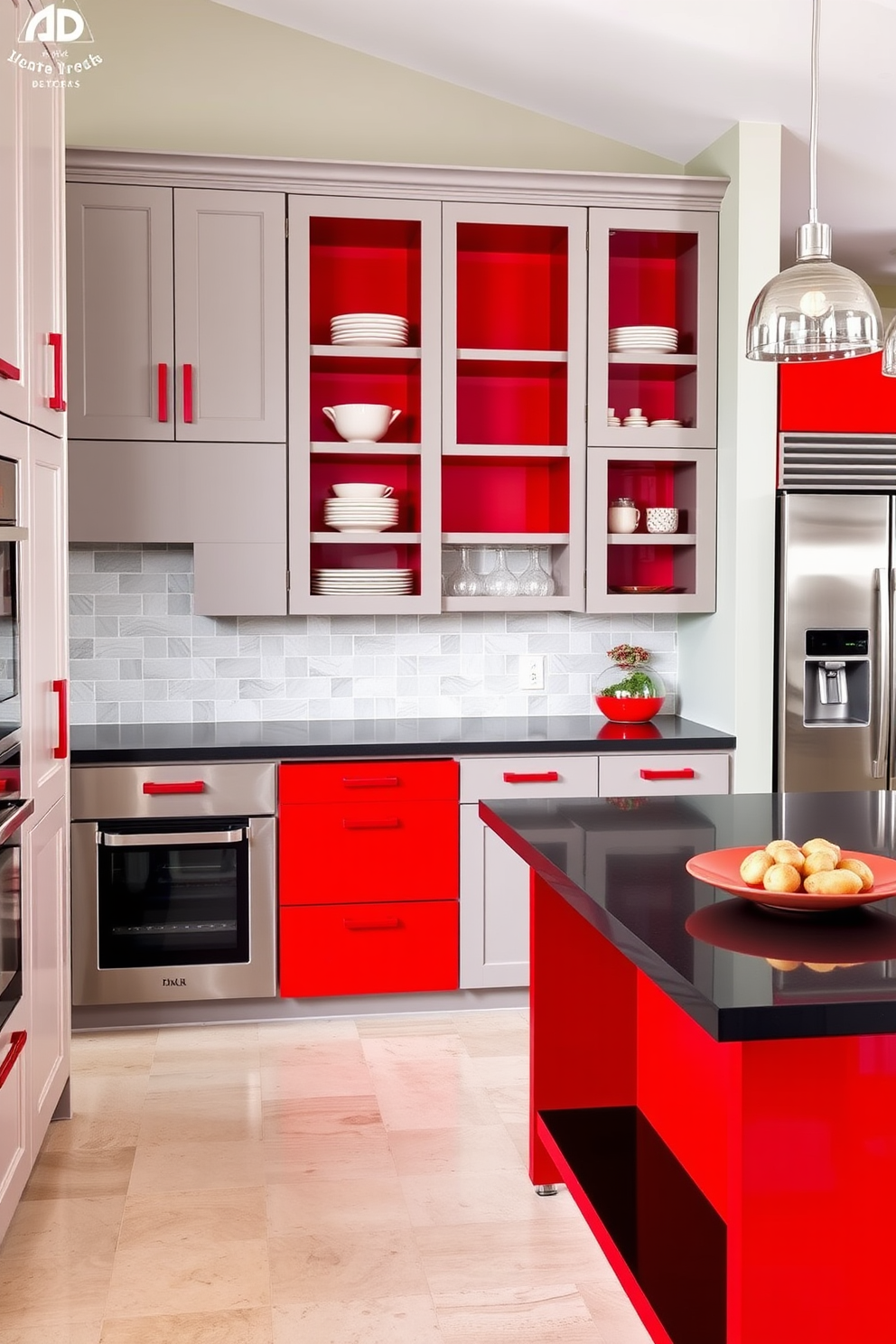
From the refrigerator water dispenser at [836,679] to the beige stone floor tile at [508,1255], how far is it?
6.59 ft

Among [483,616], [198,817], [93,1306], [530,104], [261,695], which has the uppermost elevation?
[530,104]

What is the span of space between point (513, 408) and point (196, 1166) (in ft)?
9.17

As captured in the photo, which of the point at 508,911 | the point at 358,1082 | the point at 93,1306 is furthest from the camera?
the point at 508,911

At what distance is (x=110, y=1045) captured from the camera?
12.5ft

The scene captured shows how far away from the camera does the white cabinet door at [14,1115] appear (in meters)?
2.47

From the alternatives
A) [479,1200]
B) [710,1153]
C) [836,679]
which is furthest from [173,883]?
[836,679]

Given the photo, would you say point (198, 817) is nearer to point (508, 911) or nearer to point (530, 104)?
point (508, 911)

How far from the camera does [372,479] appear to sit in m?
4.47

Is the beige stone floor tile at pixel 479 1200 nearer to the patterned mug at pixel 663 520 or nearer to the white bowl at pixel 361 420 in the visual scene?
the patterned mug at pixel 663 520

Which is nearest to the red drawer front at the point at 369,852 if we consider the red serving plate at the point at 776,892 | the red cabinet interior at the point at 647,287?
the red cabinet interior at the point at 647,287

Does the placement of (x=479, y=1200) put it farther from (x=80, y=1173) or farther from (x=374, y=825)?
(x=374, y=825)

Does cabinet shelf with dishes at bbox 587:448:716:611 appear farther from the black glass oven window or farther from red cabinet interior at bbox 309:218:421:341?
the black glass oven window

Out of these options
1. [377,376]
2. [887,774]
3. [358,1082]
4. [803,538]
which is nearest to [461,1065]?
[358,1082]

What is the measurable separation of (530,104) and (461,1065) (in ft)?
10.6
